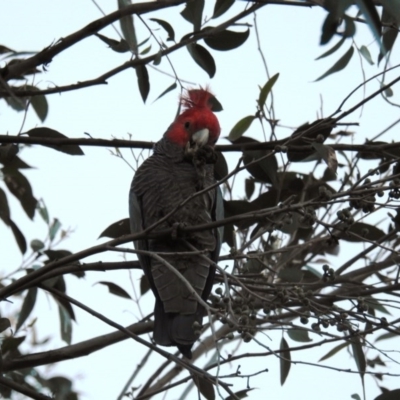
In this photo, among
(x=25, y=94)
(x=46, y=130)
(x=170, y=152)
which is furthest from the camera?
(x=170, y=152)

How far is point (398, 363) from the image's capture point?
2.10 meters

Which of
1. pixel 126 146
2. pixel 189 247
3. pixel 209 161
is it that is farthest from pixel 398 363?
pixel 126 146

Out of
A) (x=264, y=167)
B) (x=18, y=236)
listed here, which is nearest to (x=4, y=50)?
(x=18, y=236)

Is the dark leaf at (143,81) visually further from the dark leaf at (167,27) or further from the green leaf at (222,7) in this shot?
the green leaf at (222,7)

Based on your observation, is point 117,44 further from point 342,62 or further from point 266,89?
point 342,62

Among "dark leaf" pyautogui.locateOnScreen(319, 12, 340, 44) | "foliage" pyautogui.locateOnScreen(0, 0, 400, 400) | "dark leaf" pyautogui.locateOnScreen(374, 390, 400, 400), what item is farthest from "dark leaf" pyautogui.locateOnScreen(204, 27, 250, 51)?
"dark leaf" pyautogui.locateOnScreen(319, 12, 340, 44)

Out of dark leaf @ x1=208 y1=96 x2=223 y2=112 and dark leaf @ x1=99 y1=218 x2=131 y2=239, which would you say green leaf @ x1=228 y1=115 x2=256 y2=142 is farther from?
dark leaf @ x1=99 y1=218 x2=131 y2=239

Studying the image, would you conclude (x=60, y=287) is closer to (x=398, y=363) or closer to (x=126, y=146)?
(x=126, y=146)

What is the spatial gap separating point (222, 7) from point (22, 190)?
104cm

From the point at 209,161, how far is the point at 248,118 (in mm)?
293

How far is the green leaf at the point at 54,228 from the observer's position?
10.9 feet

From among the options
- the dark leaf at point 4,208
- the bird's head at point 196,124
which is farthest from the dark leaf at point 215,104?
the dark leaf at point 4,208

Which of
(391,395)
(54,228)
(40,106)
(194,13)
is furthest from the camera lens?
(54,228)

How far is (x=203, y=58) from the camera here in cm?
270
